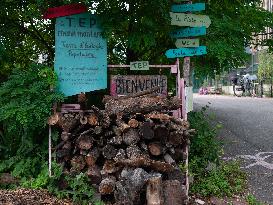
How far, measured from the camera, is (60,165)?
19.8ft

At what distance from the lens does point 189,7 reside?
21.8 feet

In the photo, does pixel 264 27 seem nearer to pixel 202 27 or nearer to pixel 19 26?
pixel 202 27

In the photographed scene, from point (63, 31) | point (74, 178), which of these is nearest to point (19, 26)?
point (63, 31)

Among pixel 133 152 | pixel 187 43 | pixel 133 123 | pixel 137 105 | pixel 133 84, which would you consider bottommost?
pixel 133 152

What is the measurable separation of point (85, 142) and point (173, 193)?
4.73 ft

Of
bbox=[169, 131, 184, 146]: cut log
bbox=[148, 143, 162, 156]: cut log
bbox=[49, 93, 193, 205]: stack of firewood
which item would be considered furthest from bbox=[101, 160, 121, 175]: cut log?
bbox=[169, 131, 184, 146]: cut log

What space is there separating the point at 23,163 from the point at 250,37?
5.05 m

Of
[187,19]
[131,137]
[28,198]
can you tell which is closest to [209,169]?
[131,137]

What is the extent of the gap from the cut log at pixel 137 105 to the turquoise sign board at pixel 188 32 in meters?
1.19

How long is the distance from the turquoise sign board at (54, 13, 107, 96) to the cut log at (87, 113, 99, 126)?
58 centimetres

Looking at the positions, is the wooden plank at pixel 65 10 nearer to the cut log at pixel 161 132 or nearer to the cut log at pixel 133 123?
the cut log at pixel 133 123

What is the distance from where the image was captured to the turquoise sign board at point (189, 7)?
655 centimetres

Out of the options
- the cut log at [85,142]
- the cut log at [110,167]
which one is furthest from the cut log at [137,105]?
the cut log at [110,167]

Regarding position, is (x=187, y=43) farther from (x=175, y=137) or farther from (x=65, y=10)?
(x=65, y=10)
